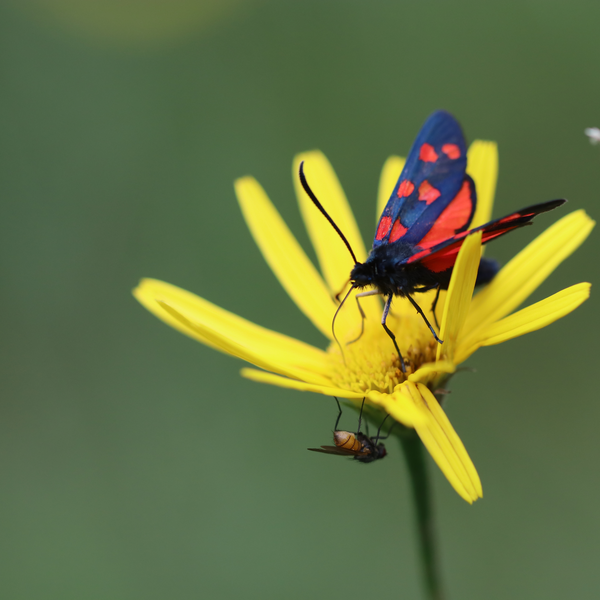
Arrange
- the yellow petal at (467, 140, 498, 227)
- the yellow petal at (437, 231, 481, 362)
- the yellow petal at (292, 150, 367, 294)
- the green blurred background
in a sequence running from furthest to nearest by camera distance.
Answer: the green blurred background < the yellow petal at (292, 150, 367, 294) < the yellow petal at (467, 140, 498, 227) < the yellow petal at (437, 231, 481, 362)

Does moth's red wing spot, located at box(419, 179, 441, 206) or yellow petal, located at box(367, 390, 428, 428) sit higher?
moth's red wing spot, located at box(419, 179, 441, 206)

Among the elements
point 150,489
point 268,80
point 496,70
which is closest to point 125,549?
point 150,489

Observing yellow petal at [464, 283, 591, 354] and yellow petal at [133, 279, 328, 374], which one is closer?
yellow petal at [464, 283, 591, 354]

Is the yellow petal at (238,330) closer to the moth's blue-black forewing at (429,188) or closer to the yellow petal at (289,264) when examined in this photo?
the yellow petal at (289,264)

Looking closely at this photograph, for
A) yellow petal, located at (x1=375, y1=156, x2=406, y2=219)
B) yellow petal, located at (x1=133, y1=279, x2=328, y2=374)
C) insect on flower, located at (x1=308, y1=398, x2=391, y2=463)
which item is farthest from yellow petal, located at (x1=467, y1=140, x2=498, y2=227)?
insect on flower, located at (x1=308, y1=398, x2=391, y2=463)

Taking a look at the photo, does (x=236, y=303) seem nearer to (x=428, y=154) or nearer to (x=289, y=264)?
(x=289, y=264)

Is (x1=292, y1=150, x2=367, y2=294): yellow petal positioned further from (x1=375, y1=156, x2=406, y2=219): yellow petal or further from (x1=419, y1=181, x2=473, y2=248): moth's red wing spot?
(x1=419, y1=181, x2=473, y2=248): moth's red wing spot

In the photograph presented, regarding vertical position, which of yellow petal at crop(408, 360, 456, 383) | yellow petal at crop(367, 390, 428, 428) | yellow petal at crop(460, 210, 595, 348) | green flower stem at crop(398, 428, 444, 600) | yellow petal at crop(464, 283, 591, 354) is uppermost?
yellow petal at crop(460, 210, 595, 348)

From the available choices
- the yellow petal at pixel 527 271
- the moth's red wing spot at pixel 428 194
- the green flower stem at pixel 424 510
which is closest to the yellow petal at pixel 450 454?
the green flower stem at pixel 424 510
